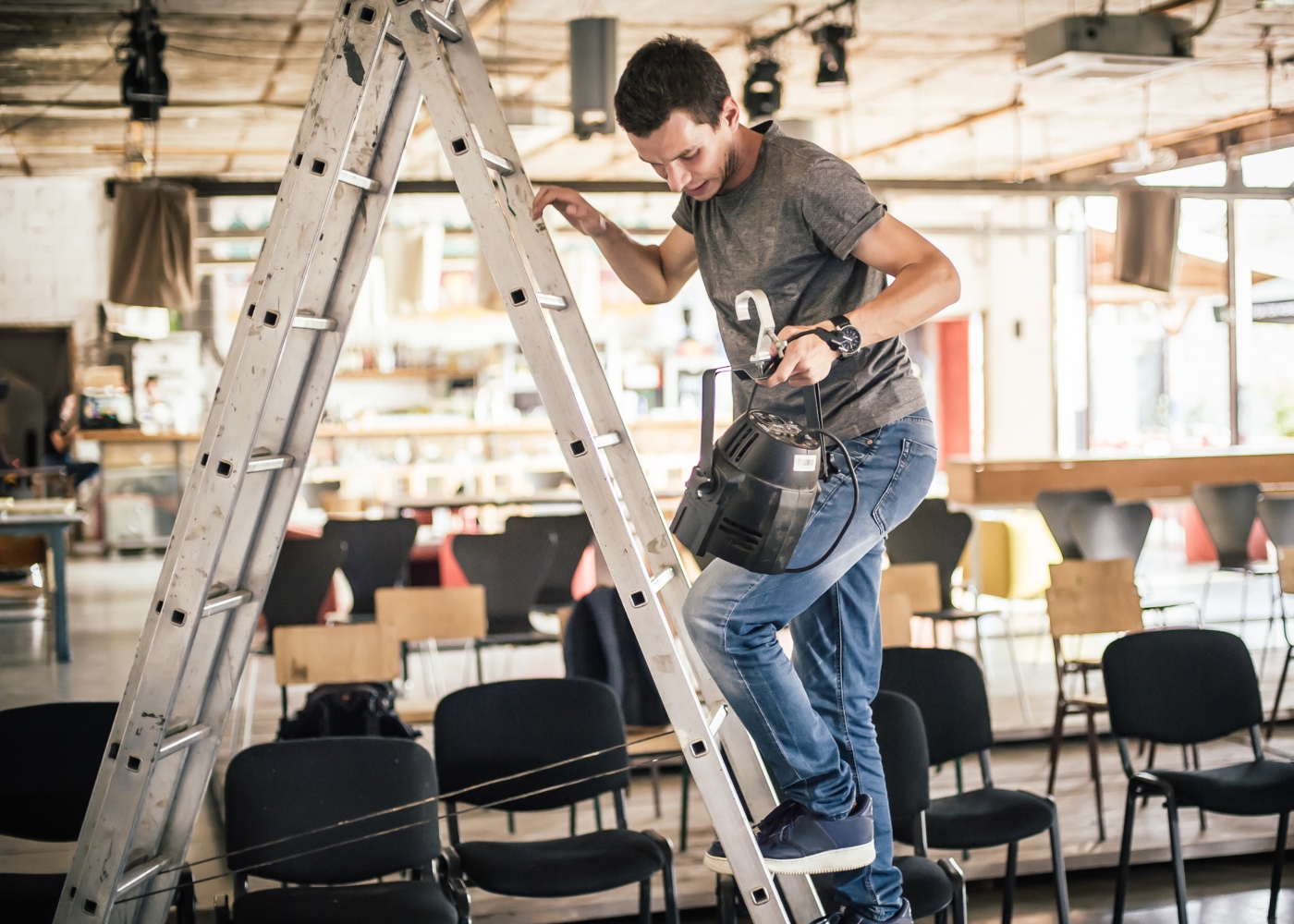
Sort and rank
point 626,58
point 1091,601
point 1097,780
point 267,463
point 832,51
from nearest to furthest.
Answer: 1. point 267,463
2. point 1097,780
3. point 1091,601
4. point 832,51
5. point 626,58

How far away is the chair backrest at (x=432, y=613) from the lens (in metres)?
5.32

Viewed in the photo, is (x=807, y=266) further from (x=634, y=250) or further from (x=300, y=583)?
(x=300, y=583)

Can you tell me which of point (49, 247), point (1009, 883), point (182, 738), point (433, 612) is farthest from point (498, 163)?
point (49, 247)

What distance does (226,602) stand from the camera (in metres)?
2.60

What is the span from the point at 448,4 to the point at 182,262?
717 centimetres

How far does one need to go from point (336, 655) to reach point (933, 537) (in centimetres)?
349

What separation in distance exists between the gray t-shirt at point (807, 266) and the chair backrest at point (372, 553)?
4.83 meters

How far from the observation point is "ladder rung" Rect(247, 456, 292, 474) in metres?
2.52

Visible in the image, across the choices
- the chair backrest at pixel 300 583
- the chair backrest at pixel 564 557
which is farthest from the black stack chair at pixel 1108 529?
the chair backrest at pixel 300 583

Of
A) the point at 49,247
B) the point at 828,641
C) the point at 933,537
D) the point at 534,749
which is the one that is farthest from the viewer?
the point at 49,247

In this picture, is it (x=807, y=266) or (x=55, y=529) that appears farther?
(x=55, y=529)

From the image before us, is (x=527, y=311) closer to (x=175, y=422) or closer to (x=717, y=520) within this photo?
(x=717, y=520)

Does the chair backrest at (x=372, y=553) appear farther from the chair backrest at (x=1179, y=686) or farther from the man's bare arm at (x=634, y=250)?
the man's bare arm at (x=634, y=250)

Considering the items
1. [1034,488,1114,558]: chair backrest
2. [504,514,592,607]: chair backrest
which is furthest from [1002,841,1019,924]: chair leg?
[1034,488,1114,558]: chair backrest
